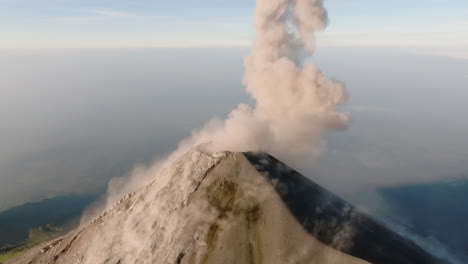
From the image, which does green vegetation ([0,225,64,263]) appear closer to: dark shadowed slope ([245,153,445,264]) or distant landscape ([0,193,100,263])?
distant landscape ([0,193,100,263])

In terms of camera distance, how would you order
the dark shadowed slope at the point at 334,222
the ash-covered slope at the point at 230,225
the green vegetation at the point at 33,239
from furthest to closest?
1. the green vegetation at the point at 33,239
2. the dark shadowed slope at the point at 334,222
3. the ash-covered slope at the point at 230,225

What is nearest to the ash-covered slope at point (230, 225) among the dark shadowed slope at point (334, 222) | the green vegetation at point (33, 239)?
the dark shadowed slope at point (334, 222)

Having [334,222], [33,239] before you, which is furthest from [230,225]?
[33,239]

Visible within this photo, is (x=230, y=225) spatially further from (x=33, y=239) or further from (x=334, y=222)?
(x=33, y=239)

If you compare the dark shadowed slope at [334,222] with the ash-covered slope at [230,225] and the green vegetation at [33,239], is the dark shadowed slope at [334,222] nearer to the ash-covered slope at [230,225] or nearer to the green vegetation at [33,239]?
the ash-covered slope at [230,225]

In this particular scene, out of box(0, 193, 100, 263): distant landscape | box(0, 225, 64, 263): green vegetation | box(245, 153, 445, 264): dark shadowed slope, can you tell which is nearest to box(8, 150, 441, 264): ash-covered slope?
box(245, 153, 445, 264): dark shadowed slope
